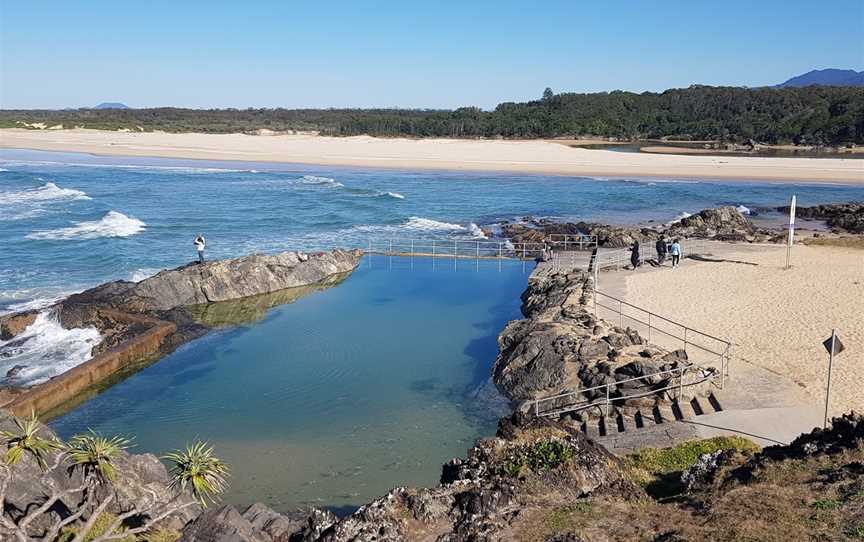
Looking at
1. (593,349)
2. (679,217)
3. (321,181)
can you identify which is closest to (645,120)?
(321,181)

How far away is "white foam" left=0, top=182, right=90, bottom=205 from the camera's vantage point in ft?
170

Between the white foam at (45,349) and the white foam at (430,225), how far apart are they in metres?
23.1

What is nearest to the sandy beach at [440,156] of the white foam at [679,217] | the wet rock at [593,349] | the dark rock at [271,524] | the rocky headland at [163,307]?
the white foam at [679,217]

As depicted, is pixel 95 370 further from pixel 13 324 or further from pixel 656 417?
pixel 656 417

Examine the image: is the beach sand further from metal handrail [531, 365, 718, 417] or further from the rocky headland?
the rocky headland

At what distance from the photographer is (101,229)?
4106 cm

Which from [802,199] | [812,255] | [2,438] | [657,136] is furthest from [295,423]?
[657,136]

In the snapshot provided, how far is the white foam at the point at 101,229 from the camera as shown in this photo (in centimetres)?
3900

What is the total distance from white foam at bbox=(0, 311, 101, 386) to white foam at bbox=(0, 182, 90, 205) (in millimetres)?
32916

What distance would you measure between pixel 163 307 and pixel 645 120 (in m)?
121

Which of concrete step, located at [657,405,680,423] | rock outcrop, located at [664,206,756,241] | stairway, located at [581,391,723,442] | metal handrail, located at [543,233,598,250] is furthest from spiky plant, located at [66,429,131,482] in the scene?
rock outcrop, located at [664,206,756,241]

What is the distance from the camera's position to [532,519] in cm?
945

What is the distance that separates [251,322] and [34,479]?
14.7m

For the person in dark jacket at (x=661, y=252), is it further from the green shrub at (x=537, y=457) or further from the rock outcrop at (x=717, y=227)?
the green shrub at (x=537, y=457)
